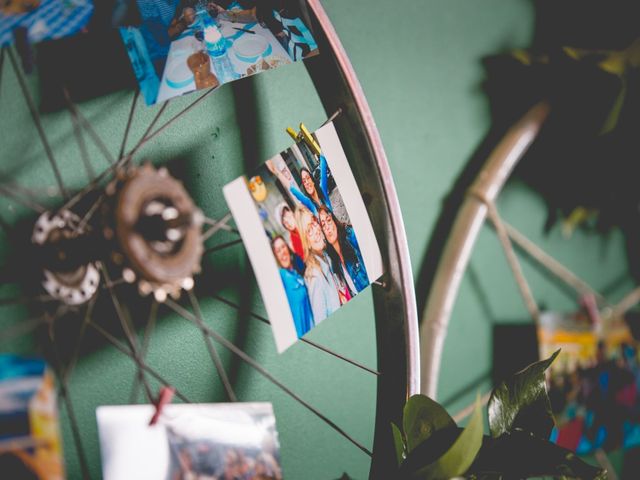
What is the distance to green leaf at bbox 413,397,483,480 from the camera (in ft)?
1.81

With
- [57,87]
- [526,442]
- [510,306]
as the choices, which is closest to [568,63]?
[510,306]

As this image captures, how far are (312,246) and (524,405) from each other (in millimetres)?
329

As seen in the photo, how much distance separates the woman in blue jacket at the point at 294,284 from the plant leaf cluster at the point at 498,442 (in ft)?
0.50

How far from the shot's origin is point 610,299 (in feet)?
4.92

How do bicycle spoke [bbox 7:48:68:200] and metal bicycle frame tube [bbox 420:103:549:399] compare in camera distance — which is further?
metal bicycle frame tube [bbox 420:103:549:399]

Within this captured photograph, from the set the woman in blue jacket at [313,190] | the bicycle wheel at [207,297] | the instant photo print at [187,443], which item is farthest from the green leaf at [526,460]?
the woman in blue jacket at [313,190]

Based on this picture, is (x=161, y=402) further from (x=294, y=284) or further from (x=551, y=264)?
(x=551, y=264)

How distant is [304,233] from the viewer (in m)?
0.66

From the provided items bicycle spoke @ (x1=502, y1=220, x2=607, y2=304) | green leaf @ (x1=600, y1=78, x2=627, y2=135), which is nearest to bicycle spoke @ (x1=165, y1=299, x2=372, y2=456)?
bicycle spoke @ (x1=502, y1=220, x2=607, y2=304)

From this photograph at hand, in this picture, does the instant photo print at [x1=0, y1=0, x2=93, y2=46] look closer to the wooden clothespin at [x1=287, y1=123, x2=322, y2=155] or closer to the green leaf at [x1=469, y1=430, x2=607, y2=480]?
the wooden clothespin at [x1=287, y1=123, x2=322, y2=155]

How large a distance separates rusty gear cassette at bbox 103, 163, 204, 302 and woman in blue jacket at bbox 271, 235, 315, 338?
0.10 metres

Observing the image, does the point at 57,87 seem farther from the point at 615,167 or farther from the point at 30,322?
the point at 615,167

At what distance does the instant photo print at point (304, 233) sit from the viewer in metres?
0.59

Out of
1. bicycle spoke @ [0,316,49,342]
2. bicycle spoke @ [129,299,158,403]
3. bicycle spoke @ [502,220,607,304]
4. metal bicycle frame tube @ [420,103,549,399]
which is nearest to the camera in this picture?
bicycle spoke @ [0,316,49,342]
